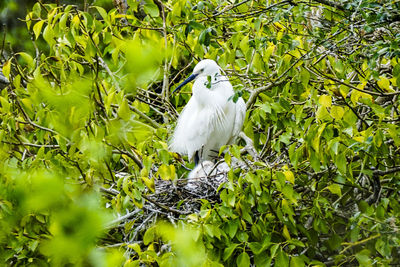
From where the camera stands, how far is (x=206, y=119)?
3193mm

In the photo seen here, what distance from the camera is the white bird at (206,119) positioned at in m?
3.12

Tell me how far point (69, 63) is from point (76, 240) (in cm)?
172

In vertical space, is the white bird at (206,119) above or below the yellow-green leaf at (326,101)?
below

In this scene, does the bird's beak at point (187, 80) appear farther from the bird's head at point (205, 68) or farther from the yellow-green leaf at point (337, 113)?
the yellow-green leaf at point (337, 113)

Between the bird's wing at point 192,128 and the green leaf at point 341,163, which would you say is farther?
the bird's wing at point 192,128

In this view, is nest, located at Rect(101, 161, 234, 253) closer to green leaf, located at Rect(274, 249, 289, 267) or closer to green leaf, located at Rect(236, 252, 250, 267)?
green leaf, located at Rect(236, 252, 250, 267)

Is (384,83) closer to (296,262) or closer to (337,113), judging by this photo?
(337,113)

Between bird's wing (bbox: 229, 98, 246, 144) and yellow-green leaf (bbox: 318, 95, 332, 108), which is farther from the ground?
yellow-green leaf (bbox: 318, 95, 332, 108)

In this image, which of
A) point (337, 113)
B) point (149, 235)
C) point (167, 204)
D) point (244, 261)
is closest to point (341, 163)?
point (337, 113)

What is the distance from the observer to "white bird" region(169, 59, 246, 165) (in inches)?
123

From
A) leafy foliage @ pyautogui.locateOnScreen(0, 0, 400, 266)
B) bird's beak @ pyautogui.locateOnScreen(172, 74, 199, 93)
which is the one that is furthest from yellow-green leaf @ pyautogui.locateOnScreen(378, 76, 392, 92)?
bird's beak @ pyautogui.locateOnScreen(172, 74, 199, 93)

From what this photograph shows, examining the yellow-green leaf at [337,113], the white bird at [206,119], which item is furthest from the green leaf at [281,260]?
the white bird at [206,119]

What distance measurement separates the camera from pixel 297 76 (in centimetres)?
202

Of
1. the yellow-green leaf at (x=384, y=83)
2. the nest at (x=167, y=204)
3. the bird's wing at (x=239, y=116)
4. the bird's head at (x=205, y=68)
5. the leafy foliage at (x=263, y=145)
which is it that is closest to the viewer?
the leafy foliage at (x=263, y=145)
